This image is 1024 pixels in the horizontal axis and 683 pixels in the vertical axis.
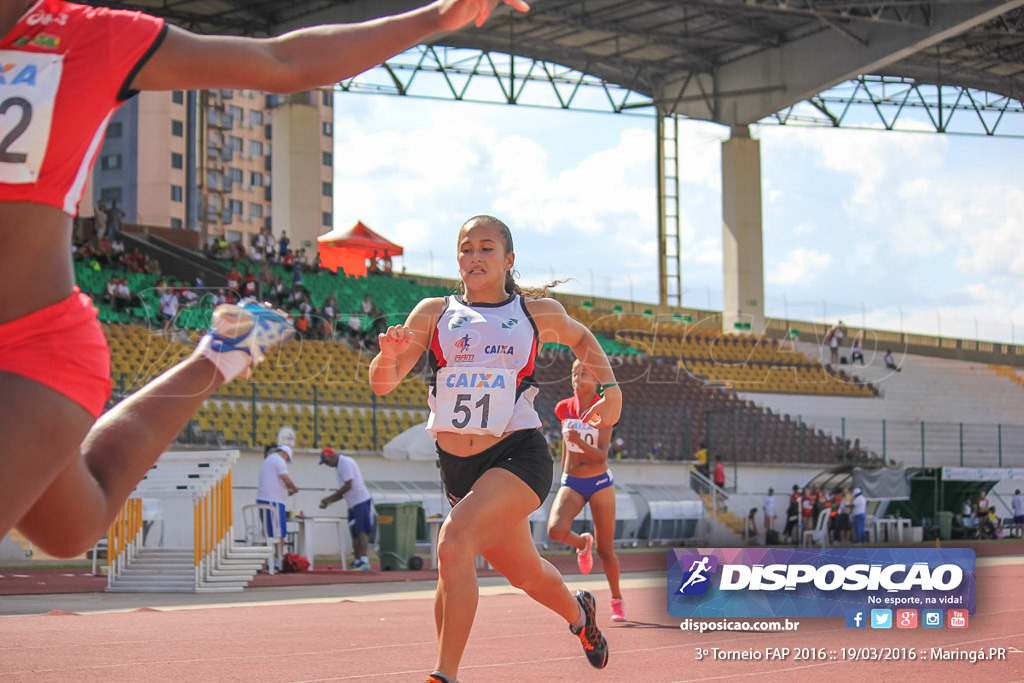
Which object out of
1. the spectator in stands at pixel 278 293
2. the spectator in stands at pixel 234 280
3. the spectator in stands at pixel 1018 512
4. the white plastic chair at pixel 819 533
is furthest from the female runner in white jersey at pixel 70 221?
the spectator in stands at pixel 1018 512

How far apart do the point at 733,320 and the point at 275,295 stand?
19.4 meters

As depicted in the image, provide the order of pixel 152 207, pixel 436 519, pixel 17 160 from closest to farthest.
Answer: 1. pixel 17 160
2. pixel 436 519
3. pixel 152 207

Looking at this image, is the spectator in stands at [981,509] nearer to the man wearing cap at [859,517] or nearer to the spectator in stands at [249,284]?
the man wearing cap at [859,517]

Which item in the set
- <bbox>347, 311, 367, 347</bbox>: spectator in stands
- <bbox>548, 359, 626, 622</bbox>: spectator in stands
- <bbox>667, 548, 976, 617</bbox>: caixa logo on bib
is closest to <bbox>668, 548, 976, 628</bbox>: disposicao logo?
<bbox>667, 548, 976, 617</bbox>: caixa logo on bib

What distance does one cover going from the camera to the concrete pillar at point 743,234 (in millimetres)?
43844

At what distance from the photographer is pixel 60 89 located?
9.62 ft

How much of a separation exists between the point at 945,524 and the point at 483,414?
91.0ft

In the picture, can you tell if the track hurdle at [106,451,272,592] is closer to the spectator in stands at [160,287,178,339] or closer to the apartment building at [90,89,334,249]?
the spectator in stands at [160,287,178,339]

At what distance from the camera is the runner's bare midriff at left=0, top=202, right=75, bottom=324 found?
9.34 feet

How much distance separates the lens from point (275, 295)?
101ft

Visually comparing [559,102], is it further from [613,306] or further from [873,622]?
[873,622]

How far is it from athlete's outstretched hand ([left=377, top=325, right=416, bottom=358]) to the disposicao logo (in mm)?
2710

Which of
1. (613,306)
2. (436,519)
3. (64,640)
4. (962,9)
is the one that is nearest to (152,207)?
(613,306)

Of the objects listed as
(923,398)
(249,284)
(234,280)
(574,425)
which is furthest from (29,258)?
(923,398)
